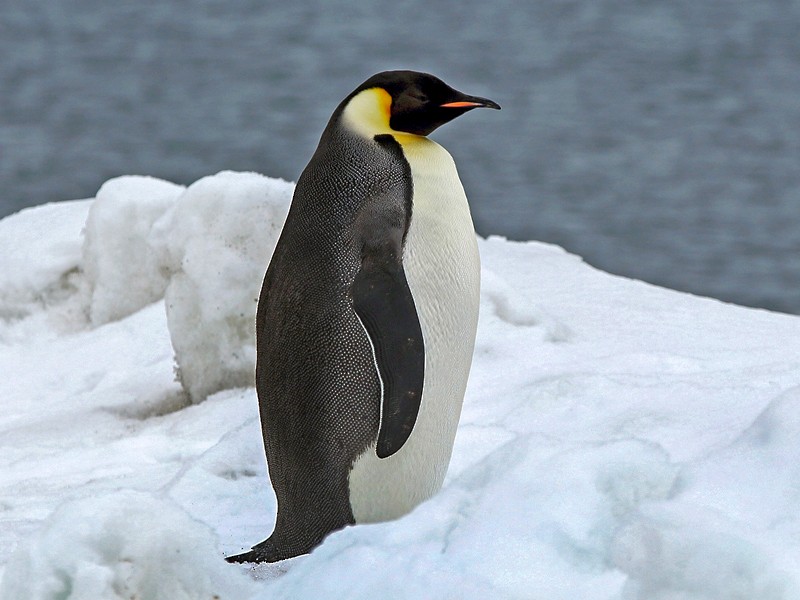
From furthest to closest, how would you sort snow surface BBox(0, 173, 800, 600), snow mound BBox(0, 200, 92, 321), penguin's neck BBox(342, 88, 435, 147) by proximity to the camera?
1. snow mound BBox(0, 200, 92, 321)
2. penguin's neck BBox(342, 88, 435, 147)
3. snow surface BBox(0, 173, 800, 600)

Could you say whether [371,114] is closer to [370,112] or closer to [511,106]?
[370,112]

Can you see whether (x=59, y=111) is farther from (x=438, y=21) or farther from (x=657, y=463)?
(x=657, y=463)

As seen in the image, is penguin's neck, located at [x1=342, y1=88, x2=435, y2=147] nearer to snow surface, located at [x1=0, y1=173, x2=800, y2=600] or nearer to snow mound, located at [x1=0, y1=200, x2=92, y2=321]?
snow surface, located at [x1=0, y1=173, x2=800, y2=600]

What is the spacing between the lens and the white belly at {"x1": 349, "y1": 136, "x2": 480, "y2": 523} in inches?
116

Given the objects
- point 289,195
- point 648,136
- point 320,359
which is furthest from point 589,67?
point 320,359

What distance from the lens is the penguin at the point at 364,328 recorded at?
284 centimetres

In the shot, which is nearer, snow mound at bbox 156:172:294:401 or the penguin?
the penguin

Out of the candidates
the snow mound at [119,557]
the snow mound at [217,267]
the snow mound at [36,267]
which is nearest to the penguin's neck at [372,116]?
the snow mound at [119,557]

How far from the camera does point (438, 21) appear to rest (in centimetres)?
2866

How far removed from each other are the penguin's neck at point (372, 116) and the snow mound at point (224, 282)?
1.37 meters

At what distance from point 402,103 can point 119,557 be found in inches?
55.7

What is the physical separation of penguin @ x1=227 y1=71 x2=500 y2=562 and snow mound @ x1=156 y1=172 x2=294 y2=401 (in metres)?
1.37

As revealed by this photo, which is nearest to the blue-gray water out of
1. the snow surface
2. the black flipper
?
the snow surface

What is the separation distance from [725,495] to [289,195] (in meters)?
2.81
